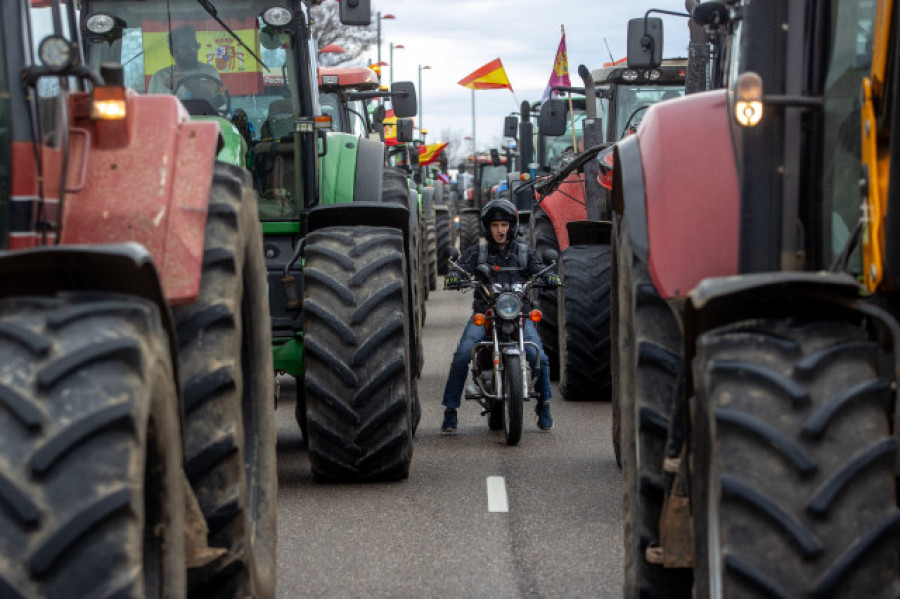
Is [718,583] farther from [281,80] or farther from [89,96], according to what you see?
[281,80]

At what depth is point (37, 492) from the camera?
10.7 ft

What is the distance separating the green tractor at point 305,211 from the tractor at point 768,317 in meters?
2.76

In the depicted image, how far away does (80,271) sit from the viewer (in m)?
3.93

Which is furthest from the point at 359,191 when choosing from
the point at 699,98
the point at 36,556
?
the point at 36,556

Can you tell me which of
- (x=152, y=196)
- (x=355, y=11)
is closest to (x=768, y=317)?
(x=152, y=196)

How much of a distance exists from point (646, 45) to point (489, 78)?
13.3 metres

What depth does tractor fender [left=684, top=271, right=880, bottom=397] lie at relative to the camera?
4.01m

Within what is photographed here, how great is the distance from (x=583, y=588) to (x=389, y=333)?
2.15m

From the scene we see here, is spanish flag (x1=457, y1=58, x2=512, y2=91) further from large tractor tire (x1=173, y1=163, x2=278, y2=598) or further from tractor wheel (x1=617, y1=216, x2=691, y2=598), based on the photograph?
tractor wheel (x1=617, y1=216, x2=691, y2=598)

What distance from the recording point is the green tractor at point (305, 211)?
834 centimetres

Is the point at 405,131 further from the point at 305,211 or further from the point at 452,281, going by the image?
the point at 305,211

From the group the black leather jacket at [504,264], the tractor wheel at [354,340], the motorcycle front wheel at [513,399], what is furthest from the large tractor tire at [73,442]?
the black leather jacket at [504,264]

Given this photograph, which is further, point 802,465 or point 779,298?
point 779,298

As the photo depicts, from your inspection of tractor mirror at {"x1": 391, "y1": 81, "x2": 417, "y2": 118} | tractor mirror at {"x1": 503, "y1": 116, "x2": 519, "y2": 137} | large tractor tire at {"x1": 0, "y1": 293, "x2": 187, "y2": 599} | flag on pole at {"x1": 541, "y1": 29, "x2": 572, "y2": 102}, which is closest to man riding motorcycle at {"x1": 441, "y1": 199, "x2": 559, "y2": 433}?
tractor mirror at {"x1": 391, "y1": 81, "x2": 417, "y2": 118}
